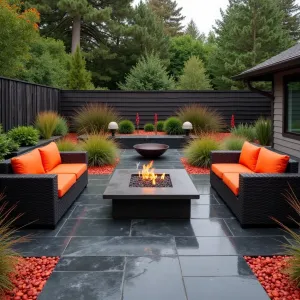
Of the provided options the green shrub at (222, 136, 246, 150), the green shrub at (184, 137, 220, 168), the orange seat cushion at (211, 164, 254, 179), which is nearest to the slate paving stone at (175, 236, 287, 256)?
the orange seat cushion at (211, 164, 254, 179)

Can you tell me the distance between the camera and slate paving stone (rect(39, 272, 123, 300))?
2.71 m

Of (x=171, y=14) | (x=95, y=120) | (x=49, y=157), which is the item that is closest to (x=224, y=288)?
(x=49, y=157)

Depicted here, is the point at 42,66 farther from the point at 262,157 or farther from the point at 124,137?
the point at 262,157

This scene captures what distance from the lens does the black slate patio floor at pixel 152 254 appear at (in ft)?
9.14

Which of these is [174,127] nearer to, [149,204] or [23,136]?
[23,136]

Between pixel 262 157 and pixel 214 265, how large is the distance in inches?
86.1

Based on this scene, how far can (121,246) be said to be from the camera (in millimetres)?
3658

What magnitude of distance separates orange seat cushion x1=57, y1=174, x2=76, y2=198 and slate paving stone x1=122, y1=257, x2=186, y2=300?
4.52 feet

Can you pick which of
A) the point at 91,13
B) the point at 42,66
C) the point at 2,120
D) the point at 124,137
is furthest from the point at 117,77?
the point at 2,120

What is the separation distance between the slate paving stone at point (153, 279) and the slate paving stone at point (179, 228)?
0.71 m

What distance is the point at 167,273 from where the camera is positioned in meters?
3.05

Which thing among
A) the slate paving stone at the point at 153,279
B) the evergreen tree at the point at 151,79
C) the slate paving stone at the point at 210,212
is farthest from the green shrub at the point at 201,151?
the evergreen tree at the point at 151,79

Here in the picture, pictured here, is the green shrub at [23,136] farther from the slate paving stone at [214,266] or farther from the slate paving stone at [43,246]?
the slate paving stone at [214,266]

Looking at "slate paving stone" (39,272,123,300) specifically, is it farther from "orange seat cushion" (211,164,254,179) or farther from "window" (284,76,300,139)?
"window" (284,76,300,139)
